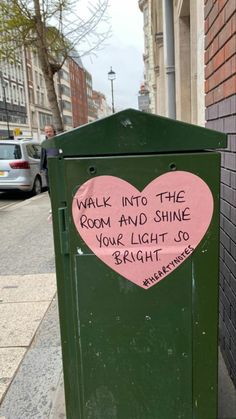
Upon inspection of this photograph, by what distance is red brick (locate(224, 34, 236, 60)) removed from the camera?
2216 mm

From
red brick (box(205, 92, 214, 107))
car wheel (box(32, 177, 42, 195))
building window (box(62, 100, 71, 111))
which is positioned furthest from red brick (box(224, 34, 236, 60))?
building window (box(62, 100, 71, 111))

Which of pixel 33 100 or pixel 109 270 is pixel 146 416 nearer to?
pixel 109 270

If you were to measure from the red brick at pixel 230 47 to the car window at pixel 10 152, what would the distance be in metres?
10.0

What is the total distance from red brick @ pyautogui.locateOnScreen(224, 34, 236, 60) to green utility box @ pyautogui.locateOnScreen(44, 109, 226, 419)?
724mm

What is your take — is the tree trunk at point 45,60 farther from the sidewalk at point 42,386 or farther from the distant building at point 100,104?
the distant building at point 100,104

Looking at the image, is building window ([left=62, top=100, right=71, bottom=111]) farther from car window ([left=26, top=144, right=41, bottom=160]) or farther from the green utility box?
the green utility box

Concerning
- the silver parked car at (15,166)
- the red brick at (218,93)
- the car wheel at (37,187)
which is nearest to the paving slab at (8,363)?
the red brick at (218,93)

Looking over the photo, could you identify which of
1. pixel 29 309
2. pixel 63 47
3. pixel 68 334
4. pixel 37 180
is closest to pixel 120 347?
pixel 68 334

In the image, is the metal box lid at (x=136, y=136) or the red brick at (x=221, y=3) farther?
the red brick at (x=221, y=3)

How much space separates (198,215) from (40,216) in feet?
24.2

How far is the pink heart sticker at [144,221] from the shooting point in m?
1.78

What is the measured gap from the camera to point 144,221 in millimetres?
1807

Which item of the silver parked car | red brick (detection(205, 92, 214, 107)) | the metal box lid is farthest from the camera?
the silver parked car

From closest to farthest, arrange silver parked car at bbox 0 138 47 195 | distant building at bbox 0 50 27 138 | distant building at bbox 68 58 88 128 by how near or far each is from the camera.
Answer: silver parked car at bbox 0 138 47 195 → distant building at bbox 0 50 27 138 → distant building at bbox 68 58 88 128
